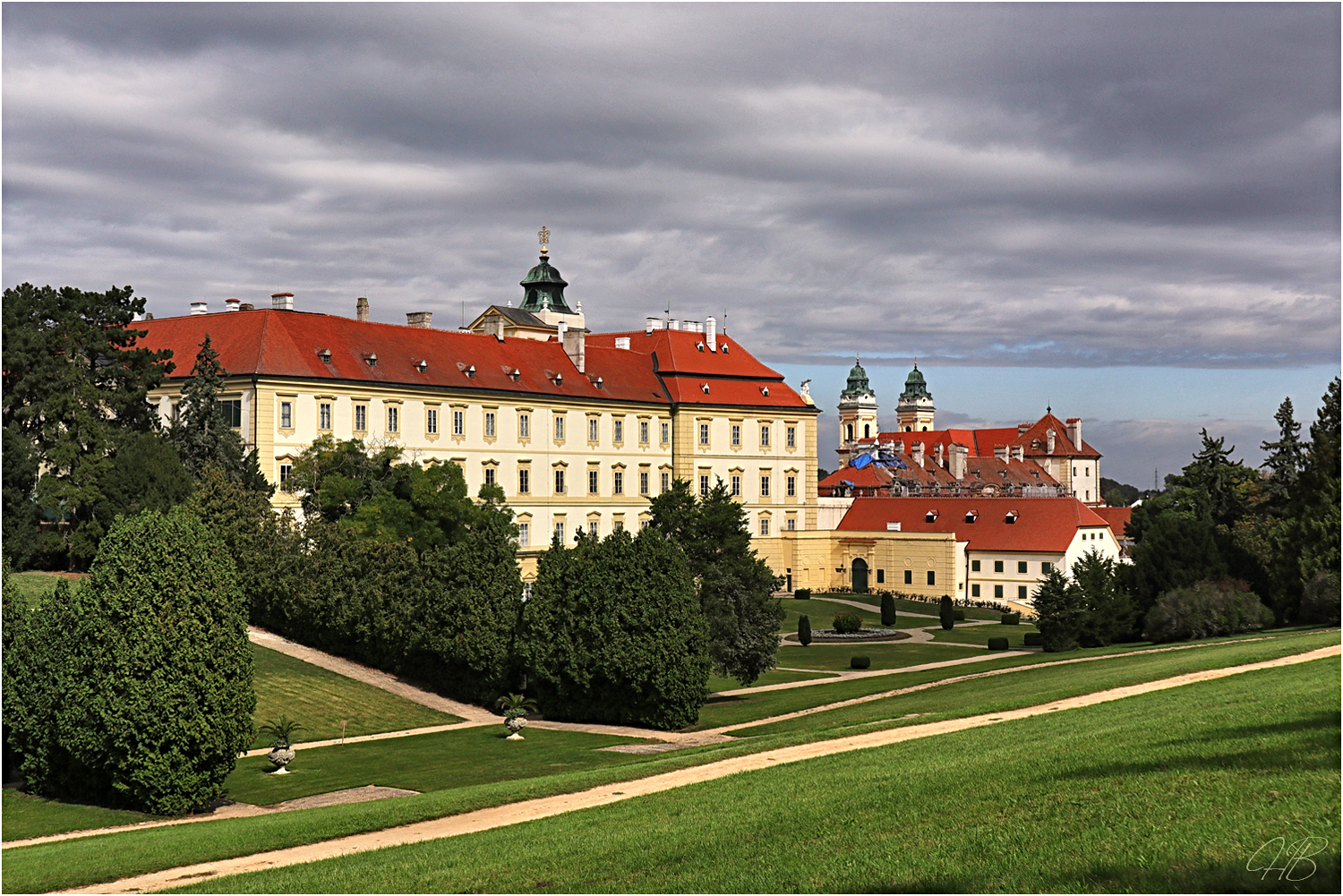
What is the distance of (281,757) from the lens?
1280 inches

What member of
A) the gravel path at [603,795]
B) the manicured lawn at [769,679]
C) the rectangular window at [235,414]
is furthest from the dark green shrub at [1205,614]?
the rectangular window at [235,414]

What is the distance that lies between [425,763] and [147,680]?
7673mm

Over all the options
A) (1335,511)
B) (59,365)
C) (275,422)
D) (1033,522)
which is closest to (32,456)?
(59,365)

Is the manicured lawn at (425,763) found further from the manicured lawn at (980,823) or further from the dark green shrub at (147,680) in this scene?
the manicured lawn at (980,823)

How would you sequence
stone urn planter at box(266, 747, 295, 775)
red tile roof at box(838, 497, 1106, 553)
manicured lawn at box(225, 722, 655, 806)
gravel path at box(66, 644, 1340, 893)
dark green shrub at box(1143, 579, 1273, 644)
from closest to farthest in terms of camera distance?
gravel path at box(66, 644, 1340, 893)
manicured lawn at box(225, 722, 655, 806)
stone urn planter at box(266, 747, 295, 775)
dark green shrub at box(1143, 579, 1273, 644)
red tile roof at box(838, 497, 1106, 553)

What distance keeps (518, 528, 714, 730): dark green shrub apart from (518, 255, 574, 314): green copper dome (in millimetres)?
72784

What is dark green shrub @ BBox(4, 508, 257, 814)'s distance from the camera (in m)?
27.9

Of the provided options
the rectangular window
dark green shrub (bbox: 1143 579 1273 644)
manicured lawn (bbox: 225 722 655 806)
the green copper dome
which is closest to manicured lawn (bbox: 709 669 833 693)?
manicured lawn (bbox: 225 722 655 806)

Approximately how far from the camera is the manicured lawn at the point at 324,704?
39656 mm

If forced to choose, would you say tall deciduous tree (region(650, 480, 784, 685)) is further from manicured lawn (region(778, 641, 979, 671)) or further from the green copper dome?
the green copper dome

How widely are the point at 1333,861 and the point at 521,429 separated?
7615cm

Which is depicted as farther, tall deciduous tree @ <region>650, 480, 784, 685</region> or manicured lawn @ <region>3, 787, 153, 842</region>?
tall deciduous tree @ <region>650, 480, 784, 685</region>

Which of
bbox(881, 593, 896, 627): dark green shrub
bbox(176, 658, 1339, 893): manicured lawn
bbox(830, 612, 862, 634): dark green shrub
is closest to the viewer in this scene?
bbox(176, 658, 1339, 893): manicured lawn

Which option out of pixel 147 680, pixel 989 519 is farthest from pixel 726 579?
pixel 989 519
